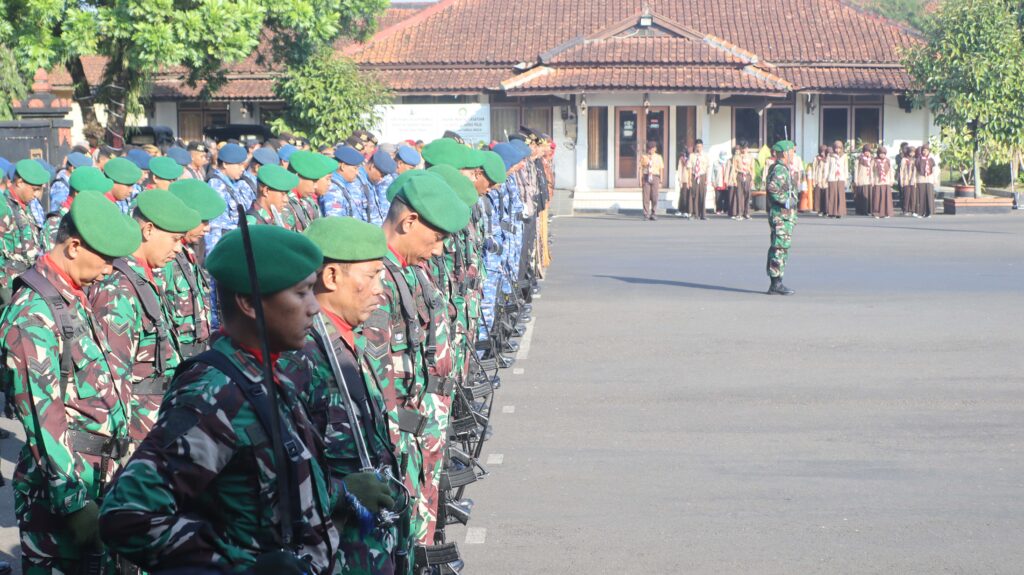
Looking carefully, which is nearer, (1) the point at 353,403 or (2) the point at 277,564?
(2) the point at 277,564

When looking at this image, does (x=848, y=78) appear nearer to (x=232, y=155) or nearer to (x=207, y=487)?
(x=232, y=155)

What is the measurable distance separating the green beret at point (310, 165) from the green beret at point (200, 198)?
271cm

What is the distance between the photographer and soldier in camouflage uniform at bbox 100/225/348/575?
278cm

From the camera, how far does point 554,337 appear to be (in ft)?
43.3

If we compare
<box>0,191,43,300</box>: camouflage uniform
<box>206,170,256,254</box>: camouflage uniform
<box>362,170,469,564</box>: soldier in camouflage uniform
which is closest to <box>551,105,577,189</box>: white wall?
<box>206,170,256,254</box>: camouflage uniform

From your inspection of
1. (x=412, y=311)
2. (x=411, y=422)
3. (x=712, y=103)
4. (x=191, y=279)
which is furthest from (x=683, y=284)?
(x=712, y=103)

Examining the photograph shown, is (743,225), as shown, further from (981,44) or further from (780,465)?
(780,465)

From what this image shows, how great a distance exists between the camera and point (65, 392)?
15.4 feet

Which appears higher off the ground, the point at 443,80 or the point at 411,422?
the point at 443,80

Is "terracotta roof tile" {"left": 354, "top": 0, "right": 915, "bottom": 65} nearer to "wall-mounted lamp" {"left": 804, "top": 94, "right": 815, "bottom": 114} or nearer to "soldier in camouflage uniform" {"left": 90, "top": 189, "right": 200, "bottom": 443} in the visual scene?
"wall-mounted lamp" {"left": 804, "top": 94, "right": 815, "bottom": 114}

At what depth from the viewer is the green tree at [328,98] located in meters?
29.1

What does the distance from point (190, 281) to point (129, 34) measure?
17.6 m

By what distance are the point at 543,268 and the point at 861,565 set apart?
13180 millimetres

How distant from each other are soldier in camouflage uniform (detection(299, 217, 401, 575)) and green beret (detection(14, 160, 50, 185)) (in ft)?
28.1
